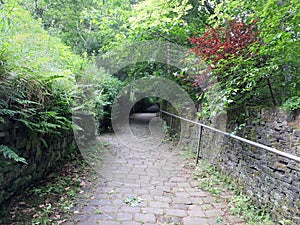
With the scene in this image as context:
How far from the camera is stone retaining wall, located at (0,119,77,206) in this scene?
6.11 feet

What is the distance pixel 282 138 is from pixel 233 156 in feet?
3.17

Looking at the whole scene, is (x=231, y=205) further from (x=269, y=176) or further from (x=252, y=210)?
(x=269, y=176)

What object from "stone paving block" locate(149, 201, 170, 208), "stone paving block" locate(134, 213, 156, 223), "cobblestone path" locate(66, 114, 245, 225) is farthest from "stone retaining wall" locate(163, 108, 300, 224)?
"stone paving block" locate(134, 213, 156, 223)

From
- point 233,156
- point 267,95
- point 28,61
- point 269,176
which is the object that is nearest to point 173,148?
point 233,156

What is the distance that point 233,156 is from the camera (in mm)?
2938

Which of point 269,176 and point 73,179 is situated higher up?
point 269,176

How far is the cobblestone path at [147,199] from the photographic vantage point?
6.73 feet

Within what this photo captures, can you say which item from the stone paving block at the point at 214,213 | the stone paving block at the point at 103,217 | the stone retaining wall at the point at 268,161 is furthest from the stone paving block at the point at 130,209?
the stone retaining wall at the point at 268,161

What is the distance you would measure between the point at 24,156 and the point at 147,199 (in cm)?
146

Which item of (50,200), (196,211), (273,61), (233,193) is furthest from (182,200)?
(273,61)

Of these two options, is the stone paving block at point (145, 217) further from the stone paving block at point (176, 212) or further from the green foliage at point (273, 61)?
the green foliage at point (273, 61)

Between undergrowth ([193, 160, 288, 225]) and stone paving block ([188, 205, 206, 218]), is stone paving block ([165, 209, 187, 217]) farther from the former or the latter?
undergrowth ([193, 160, 288, 225])

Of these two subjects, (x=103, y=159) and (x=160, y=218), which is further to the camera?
(x=103, y=159)

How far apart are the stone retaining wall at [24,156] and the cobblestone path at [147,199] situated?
2.10 feet
